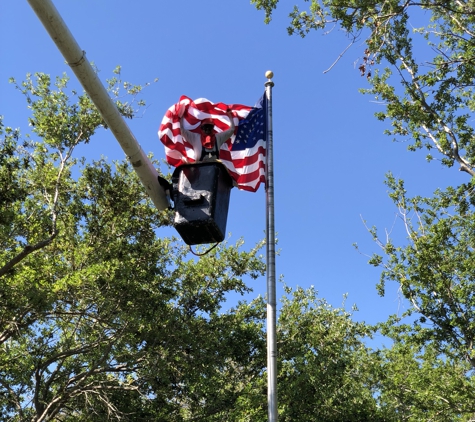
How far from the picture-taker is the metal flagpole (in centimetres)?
462

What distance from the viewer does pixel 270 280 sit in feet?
17.3

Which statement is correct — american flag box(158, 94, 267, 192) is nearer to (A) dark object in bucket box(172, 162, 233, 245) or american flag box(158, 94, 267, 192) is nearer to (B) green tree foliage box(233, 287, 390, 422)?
(A) dark object in bucket box(172, 162, 233, 245)

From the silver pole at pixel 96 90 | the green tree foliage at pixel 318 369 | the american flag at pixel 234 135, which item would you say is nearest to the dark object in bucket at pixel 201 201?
the silver pole at pixel 96 90

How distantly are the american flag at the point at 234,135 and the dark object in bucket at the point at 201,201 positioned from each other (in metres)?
1.06

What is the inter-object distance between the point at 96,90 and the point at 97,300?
9.83 m

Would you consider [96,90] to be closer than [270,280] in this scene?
Yes

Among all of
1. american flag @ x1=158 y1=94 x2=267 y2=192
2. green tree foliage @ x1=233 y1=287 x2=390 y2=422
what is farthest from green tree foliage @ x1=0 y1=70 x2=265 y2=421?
american flag @ x1=158 y1=94 x2=267 y2=192

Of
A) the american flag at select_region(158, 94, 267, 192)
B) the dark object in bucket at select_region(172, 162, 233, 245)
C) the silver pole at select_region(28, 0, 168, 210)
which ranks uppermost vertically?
the american flag at select_region(158, 94, 267, 192)

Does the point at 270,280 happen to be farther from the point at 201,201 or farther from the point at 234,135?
the point at 201,201

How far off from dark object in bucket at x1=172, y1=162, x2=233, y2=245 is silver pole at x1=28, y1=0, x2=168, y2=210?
0.44 ft

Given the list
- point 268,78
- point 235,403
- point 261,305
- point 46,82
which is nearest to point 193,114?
point 268,78

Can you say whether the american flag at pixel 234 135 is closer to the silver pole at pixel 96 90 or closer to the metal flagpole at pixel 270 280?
the metal flagpole at pixel 270 280

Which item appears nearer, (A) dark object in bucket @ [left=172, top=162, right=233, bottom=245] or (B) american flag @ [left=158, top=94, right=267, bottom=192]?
(A) dark object in bucket @ [left=172, top=162, right=233, bottom=245]

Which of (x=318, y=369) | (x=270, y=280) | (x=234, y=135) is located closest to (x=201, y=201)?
(x=270, y=280)
